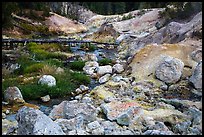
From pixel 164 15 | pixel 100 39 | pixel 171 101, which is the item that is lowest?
pixel 100 39

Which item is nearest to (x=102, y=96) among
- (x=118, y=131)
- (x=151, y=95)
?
(x=151, y=95)

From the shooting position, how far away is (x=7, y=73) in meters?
18.5

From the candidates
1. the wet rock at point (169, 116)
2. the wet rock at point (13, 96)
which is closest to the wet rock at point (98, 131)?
the wet rock at point (169, 116)

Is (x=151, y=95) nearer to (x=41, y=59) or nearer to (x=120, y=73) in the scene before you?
Result: (x=120, y=73)

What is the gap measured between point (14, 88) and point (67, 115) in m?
3.58

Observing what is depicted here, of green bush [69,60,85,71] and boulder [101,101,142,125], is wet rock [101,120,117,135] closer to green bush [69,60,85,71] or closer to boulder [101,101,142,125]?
boulder [101,101,142,125]

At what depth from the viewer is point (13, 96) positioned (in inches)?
557

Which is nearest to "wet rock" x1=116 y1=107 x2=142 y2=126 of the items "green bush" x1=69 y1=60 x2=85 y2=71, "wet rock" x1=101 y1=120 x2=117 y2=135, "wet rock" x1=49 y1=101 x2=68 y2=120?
"wet rock" x1=101 y1=120 x2=117 y2=135

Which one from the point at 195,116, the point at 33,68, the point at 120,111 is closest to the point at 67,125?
the point at 120,111

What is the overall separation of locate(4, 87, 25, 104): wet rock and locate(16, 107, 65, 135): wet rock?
15.0 feet

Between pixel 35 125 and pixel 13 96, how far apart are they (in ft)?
17.5

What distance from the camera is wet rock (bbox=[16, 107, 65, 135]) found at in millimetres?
9055

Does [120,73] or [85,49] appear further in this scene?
[85,49]

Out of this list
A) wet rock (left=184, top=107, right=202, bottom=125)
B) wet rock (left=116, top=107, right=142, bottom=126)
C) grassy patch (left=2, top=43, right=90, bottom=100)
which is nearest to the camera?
wet rock (left=184, top=107, right=202, bottom=125)
